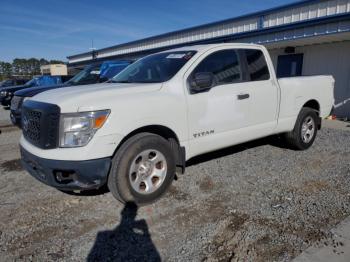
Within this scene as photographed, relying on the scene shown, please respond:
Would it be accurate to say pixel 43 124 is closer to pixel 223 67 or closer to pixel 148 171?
pixel 148 171

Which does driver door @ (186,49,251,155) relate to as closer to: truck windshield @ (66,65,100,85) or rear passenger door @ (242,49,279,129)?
rear passenger door @ (242,49,279,129)

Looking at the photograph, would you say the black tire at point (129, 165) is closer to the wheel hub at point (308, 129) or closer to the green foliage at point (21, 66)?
the wheel hub at point (308, 129)

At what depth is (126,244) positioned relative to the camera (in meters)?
2.91

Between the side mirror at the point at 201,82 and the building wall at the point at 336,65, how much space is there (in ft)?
27.9

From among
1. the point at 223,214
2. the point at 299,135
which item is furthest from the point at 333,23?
the point at 223,214

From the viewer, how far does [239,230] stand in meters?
3.10

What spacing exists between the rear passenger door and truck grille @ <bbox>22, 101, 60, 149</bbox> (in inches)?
111

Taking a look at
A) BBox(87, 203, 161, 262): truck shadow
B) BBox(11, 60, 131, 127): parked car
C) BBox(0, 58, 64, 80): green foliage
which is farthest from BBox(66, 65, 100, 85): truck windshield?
BBox(0, 58, 64, 80): green foliage

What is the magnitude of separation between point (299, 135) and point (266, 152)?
687 millimetres

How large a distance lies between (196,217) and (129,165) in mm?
967

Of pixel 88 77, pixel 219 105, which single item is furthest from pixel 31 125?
pixel 88 77

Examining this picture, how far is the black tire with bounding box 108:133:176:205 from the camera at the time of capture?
3398 millimetres

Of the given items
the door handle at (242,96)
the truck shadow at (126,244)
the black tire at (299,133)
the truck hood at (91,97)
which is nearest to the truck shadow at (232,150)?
the black tire at (299,133)

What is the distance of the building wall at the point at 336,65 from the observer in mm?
10375
